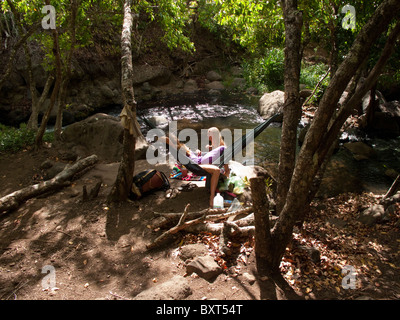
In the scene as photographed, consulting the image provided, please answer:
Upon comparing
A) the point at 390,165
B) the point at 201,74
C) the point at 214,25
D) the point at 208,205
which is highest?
the point at 214,25

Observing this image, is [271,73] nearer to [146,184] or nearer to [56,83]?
[56,83]

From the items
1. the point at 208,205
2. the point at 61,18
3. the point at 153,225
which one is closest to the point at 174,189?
the point at 208,205

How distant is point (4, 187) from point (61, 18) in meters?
2.81

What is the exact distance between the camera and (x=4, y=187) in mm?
3600

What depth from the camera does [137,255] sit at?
2254 mm

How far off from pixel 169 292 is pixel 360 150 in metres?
5.22

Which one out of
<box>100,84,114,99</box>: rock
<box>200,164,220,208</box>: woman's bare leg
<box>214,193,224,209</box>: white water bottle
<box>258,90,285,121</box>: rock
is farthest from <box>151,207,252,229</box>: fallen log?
<box>100,84,114,99</box>: rock

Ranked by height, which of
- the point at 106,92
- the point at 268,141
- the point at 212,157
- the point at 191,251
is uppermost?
the point at 106,92

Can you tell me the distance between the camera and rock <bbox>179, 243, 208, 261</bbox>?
2121mm

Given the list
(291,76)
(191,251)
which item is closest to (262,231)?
(191,251)

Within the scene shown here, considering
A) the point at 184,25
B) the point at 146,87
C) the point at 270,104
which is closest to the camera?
the point at 184,25

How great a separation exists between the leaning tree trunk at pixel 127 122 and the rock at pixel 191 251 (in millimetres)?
1063

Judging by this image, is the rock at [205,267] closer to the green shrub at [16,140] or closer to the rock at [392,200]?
the rock at [392,200]

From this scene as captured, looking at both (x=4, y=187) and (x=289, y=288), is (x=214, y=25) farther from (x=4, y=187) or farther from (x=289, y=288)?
(x=289, y=288)
